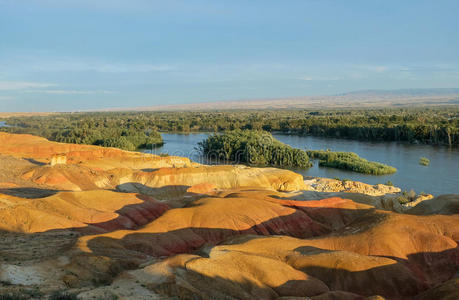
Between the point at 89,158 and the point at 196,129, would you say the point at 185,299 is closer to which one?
the point at 89,158

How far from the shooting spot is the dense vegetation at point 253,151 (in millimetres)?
70312

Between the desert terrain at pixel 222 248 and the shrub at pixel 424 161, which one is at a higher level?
the desert terrain at pixel 222 248

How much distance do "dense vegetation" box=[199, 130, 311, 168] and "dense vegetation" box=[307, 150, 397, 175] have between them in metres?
3.88

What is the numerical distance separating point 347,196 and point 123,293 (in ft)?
97.3

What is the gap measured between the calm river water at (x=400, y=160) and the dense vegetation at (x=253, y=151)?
295 cm

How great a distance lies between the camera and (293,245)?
72.0 ft

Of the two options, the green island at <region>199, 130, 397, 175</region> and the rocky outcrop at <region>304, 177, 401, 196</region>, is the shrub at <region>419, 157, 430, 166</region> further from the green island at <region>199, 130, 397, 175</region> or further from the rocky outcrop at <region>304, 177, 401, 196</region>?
the rocky outcrop at <region>304, 177, 401, 196</region>

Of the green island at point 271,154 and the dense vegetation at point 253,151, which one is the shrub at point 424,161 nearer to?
the green island at point 271,154

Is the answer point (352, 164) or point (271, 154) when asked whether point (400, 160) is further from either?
point (271, 154)

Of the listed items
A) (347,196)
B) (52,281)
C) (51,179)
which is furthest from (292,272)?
(51,179)

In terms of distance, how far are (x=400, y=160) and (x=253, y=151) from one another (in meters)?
25.6

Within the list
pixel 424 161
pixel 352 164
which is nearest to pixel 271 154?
pixel 352 164

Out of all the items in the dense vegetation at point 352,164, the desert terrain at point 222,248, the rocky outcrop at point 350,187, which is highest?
the desert terrain at point 222,248

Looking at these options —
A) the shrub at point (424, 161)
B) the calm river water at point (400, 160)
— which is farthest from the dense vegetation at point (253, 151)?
the shrub at point (424, 161)
